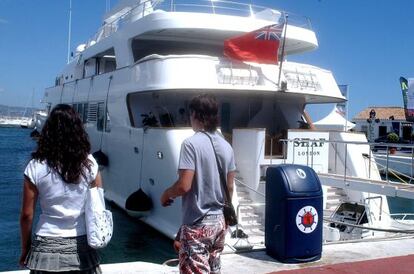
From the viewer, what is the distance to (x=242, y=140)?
995cm

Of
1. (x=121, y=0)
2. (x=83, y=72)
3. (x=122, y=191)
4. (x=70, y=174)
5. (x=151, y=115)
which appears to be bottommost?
(x=122, y=191)

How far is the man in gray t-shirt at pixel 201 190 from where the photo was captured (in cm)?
322

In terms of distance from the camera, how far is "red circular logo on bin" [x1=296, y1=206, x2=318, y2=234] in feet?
15.9

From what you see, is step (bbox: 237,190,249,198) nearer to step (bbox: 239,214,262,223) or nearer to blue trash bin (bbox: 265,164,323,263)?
step (bbox: 239,214,262,223)

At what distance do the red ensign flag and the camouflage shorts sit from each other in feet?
23.8

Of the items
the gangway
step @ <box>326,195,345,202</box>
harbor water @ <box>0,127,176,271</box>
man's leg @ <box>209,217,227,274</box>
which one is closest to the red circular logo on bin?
man's leg @ <box>209,217,227,274</box>

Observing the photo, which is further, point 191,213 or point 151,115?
point 151,115

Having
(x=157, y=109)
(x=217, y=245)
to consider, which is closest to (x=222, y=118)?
(x=157, y=109)

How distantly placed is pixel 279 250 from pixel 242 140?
16.9ft

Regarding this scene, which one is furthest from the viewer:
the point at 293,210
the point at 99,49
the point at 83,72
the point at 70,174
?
the point at 83,72

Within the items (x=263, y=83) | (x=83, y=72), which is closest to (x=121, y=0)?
(x=83, y=72)

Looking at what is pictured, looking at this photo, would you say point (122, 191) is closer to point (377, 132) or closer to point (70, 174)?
point (70, 174)

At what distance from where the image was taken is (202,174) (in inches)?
128

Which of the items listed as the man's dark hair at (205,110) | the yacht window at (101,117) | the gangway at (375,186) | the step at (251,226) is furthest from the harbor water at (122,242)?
the man's dark hair at (205,110)
